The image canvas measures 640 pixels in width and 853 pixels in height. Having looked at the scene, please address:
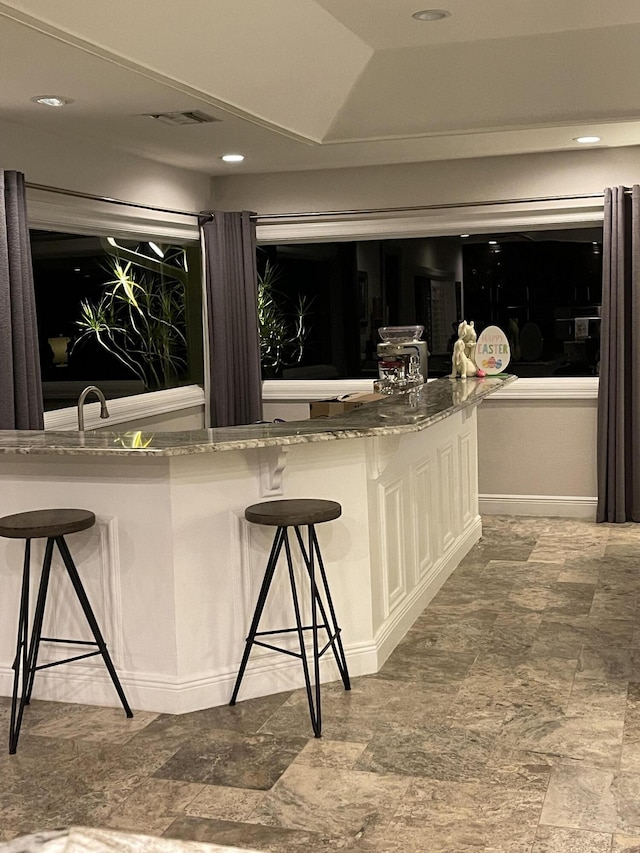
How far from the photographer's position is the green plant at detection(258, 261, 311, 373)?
763 cm

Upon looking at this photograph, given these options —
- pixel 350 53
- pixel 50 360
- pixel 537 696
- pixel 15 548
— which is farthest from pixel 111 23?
pixel 537 696

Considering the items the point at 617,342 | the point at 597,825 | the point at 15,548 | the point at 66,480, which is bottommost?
the point at 597,825

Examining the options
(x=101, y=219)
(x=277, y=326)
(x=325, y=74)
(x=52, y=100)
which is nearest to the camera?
(x=52, y=100)

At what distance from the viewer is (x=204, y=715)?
3.74 meters

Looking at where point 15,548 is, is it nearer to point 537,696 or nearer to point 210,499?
point 210,499

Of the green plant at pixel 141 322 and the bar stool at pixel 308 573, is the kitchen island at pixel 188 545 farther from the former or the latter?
the green plant at pixel 141 322

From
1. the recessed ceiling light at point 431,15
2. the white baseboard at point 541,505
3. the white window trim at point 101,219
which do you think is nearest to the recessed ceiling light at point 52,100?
the white window trim at point 101,219

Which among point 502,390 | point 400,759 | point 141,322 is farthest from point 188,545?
point 502,390

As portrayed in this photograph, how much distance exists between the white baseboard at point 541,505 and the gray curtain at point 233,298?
193cm

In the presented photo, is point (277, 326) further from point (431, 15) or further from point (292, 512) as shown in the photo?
point (292, 512)

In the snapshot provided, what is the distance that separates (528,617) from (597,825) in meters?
2.03

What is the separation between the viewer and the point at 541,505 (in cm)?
720

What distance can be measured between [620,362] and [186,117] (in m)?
3.36

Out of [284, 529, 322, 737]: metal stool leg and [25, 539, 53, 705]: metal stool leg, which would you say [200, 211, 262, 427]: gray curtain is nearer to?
[284, 529, 322, 737]: metal stool leg
